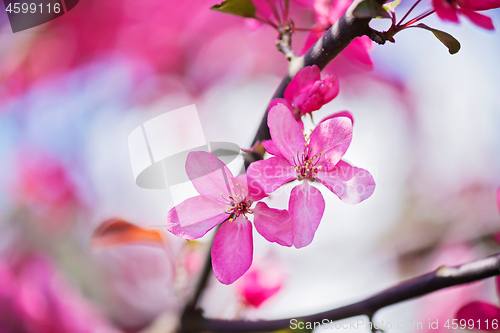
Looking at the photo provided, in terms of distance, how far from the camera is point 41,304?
532 millimetres

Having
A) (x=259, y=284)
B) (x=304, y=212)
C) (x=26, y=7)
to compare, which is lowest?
(x=259, y=284)

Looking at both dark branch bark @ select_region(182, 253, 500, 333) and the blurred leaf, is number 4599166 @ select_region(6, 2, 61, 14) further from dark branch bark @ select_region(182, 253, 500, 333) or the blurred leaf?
dark branch bark @ select_region(182, 253, 500, 333)

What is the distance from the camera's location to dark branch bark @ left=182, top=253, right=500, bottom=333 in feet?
0.81

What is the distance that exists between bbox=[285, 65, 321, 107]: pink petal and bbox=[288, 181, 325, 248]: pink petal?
0.07 m

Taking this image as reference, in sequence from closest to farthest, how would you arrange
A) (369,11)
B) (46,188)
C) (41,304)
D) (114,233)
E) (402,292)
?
1. (369,11)
2. (402,292)
3. (114,233)
4. (41,304)
5. (46,188)

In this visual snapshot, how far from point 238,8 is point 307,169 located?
16 cm

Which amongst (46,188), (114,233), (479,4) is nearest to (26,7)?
(46,188)

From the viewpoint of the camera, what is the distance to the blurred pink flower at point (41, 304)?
526 mm

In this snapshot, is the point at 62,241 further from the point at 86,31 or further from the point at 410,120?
the point at 410,120

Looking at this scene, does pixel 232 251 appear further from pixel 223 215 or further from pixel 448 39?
pixel 448 39

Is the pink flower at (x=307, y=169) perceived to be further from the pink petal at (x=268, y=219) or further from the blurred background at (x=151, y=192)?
the blurred background at (x=151, y=192)

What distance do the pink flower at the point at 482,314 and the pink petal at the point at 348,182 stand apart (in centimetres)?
25

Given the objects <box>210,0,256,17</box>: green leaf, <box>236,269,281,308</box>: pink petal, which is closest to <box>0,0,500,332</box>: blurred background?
<box>236,269,281,308</box>: pink petal

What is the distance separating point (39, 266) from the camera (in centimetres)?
60
